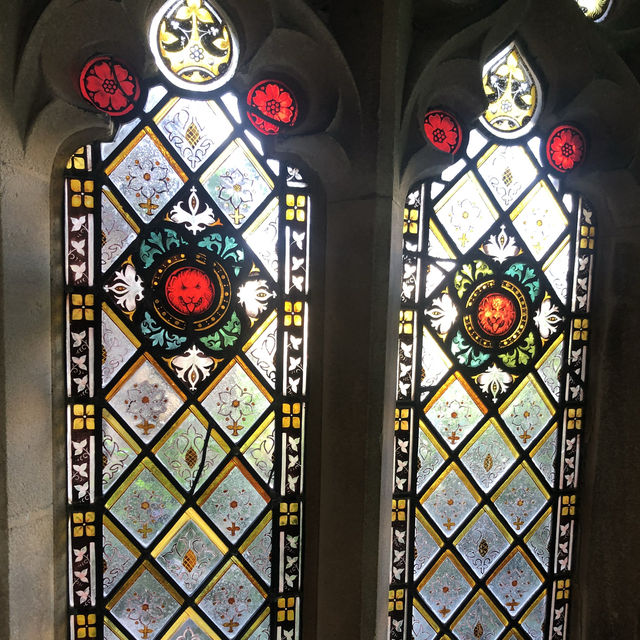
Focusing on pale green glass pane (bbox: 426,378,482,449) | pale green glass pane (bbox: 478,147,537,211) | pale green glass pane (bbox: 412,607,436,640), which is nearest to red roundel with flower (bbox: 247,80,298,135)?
pale green glass pane (bbox: 478,147,537,211)

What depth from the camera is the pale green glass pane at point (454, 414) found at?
5.97 feet

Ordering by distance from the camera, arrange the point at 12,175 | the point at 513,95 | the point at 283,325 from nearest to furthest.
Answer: the point at 12,175, the point at 283,325, the point at 513,95

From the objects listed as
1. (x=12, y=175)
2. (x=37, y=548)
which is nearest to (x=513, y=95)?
(x=12, y=175)

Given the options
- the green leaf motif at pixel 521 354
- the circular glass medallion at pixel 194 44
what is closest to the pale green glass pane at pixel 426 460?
the green leaf motif at pixel 521 354

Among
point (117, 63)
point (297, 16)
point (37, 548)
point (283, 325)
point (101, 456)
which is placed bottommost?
point (37, 548)

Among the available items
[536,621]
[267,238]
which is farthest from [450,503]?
[267,238]

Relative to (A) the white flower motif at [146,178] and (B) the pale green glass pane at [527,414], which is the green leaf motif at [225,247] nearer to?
(A) the white flower motif at [146,178]

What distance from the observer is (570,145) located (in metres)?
1.89

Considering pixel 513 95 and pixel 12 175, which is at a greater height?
pixel 513 95

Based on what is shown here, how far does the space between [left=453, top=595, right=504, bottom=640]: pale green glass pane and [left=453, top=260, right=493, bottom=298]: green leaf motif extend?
1130 mm

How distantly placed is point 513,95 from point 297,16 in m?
0.81

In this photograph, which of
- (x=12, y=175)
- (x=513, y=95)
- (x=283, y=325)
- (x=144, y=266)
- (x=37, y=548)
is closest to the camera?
(x=12, y=175)

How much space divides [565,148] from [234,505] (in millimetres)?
1654

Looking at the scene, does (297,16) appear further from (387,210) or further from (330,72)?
(387,210)
